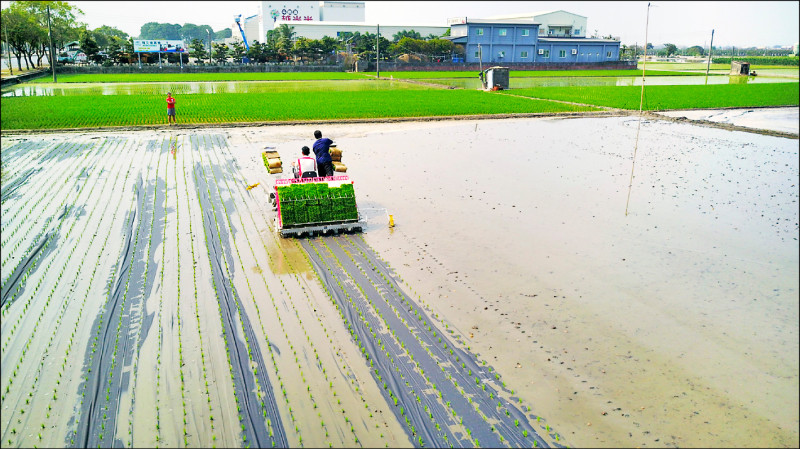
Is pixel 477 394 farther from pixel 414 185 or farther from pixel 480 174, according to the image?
pixel 480 174

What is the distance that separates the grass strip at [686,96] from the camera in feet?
101

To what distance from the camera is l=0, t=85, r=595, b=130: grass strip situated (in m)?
24.1

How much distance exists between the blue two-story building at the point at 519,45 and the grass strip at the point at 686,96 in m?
38.7

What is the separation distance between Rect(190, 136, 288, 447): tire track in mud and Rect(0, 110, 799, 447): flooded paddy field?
0.03m

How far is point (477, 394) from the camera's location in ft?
19.1

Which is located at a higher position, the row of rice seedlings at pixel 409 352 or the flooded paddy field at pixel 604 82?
the flooded paddy field at pixel 604 82

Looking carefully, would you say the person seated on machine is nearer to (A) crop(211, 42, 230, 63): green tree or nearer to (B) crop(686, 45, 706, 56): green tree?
(A) crop(211, 42, 230, 63): green tree

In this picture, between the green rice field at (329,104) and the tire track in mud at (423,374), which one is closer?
the tire track in mud at (423,374)

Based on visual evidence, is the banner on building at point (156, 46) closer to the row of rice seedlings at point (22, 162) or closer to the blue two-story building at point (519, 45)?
the blue two-story building at point (519, 45)

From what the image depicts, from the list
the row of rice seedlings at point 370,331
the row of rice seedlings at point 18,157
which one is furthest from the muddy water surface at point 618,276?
the row of rice seedlings at point 18,157

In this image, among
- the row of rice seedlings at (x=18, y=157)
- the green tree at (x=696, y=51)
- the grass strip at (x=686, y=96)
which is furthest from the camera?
the green tree at (x=696, y=51)

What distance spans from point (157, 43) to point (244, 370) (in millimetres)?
68593

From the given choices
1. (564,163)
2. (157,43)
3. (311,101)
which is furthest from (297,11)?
(564,163)

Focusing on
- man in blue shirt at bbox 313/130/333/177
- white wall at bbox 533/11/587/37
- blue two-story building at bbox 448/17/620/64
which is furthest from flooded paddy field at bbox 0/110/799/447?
white wall at bbox 533/11/587/37
